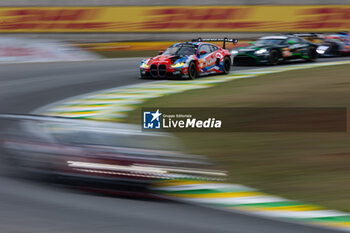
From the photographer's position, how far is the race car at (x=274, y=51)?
20.2 m

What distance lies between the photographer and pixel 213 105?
11500mm

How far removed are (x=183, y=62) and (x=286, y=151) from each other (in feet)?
28.9

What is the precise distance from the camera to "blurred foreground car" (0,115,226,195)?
19.2 ft

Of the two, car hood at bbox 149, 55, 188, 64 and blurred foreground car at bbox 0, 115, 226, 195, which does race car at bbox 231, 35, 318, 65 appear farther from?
blurred foreground car at bbox 0, 115, 226, 195

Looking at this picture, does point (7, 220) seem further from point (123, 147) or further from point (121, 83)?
point (121, 83)

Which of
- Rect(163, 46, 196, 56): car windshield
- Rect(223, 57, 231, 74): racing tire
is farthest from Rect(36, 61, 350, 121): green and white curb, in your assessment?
Rect(163, 46, 196, 56): car windshield

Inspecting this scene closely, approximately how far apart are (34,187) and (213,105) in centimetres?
589

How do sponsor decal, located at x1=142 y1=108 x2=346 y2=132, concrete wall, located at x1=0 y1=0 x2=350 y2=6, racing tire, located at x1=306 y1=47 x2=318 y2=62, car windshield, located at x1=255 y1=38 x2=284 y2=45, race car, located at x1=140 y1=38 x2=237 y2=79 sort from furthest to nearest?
concrete wall, located at x1=0 y1=0 x2=350 y2=6, racing tire, located at x1=306 y1=47 x2=318 y2=62, car windshield, located at x1=255 y1=38 x2=284 y2=45, race car, located at x1=140 y1=38 x2=237 y2=79, sponsor decal, located at x1=142 y1=108 x2=346 y2=132

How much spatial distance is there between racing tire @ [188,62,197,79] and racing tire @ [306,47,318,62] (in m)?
6.68

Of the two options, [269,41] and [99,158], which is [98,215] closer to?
[99,158]

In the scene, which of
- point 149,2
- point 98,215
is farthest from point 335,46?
point 98,215

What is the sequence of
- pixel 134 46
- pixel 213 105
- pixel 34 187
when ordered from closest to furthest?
pixel 34 187 → pixel 213 105 → pixel 134 46

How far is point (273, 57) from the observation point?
66.6ft

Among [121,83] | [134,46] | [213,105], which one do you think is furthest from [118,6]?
[213,105]
